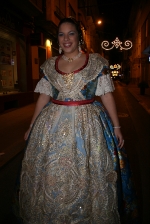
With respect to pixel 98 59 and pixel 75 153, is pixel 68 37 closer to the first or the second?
pixel 98 59

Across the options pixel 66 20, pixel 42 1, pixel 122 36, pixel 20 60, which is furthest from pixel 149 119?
pixel 122 36

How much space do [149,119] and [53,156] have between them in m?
7.17

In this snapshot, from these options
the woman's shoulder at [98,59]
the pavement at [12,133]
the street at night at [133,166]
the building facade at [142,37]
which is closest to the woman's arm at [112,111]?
the woman's shoulder at [98,59]

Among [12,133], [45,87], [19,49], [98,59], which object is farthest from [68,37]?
[19,49]

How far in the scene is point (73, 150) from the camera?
1.97 meters

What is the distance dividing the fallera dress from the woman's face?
20 centimetres

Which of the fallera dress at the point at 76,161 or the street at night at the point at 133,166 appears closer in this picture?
the fallera dress at the point at 76,161

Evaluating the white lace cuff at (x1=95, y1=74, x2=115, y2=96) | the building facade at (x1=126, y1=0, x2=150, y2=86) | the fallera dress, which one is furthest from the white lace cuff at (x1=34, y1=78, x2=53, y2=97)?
the building facade at (x1=126, y1=0, x2=150, y2=86)

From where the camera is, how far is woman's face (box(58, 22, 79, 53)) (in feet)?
7.36

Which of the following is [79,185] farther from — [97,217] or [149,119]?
[149,119]

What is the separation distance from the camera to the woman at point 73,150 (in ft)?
6.36

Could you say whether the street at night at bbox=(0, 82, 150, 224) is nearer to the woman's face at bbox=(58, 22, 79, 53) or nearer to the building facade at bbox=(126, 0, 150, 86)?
the woman's face at bbox=(58, 22, 79, 53)

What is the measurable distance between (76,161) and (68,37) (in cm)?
117

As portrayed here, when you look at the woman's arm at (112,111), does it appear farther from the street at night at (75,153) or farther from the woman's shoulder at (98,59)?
the woman's shoulder at (98,59)
